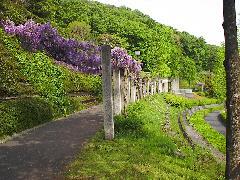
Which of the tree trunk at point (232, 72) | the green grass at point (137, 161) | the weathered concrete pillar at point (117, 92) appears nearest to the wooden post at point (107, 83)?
the green grass at point (137, 161)

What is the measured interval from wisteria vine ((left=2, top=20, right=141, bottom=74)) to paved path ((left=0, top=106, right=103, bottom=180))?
1133 cm

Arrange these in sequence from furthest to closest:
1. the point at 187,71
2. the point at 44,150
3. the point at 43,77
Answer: the point at 187,71, the point at 43,77, the point at 44,150

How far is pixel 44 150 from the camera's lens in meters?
12.2

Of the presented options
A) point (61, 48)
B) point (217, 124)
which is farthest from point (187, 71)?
point (61, 48)

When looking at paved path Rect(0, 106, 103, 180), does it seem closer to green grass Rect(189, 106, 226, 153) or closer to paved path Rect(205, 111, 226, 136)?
green grass Rect(189, 106, 226, 153)

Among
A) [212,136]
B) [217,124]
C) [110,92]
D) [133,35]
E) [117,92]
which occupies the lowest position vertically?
[217,124]

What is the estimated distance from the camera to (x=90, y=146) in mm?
12695

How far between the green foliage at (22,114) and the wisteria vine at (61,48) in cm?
984

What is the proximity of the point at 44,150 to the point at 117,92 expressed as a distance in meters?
5.51

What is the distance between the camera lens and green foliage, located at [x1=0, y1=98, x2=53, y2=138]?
45.8 feet

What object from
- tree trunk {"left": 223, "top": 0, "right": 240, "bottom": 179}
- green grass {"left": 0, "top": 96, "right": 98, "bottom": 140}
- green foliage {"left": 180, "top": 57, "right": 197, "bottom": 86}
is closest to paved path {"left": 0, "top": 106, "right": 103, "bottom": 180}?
green grass {"left": 0, "top": 96, "right": 98, "bottom": 140}

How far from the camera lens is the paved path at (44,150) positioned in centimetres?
984

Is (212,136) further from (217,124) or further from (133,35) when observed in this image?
(133,35)

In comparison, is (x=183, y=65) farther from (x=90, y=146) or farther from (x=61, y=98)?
(x=90, y=146)
